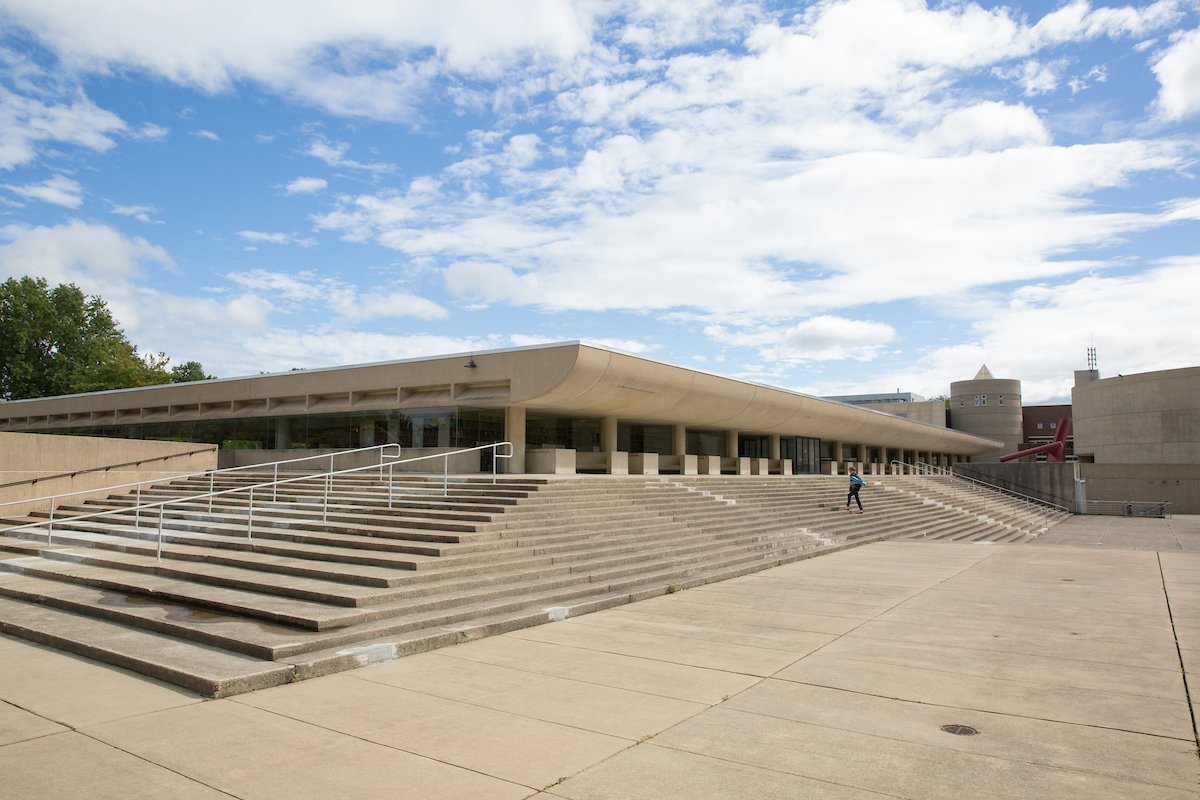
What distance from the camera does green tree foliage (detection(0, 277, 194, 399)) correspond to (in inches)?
2007

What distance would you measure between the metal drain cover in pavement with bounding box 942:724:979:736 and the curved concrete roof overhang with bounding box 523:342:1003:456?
48.7ft

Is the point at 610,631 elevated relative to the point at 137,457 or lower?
lower

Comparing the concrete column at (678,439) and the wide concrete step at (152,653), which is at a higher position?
the concrete column at (678,439)

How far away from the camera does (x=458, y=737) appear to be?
4805 mm

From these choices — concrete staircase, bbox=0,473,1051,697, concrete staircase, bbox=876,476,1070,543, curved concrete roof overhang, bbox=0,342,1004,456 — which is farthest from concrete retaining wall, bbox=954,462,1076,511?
concrete staircase, bbox=0,473,1051,697

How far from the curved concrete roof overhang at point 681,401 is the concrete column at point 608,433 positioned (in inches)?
17.3

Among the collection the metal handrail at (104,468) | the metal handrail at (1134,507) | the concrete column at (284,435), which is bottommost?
the metal handrail at (1134,507)

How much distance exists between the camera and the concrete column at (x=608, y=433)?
24.5 m

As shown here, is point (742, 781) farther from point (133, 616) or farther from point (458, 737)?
point (133, 616)

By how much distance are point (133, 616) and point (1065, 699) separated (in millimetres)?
8934

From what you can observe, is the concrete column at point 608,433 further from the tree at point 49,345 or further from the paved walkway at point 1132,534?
the tree at point 49,345

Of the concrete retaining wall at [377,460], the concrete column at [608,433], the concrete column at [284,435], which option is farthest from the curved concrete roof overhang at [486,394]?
the concrete retaining wall at [377,460]

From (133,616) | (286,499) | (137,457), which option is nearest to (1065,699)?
(133,616)

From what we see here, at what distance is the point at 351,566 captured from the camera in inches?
381
